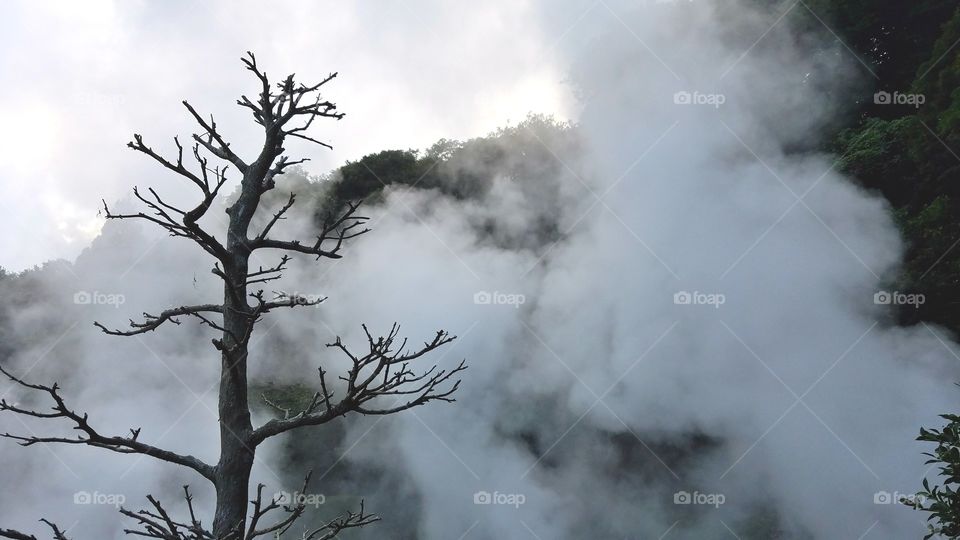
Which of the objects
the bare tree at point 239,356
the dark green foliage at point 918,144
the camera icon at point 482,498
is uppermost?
the dark green foliage at point 918,144

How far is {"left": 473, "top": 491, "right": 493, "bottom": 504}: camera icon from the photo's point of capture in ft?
36.0

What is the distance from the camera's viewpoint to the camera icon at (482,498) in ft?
36.0

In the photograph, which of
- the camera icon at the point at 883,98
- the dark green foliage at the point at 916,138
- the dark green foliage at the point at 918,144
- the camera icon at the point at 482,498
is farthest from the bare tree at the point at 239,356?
the camera icon at the point at 883,98

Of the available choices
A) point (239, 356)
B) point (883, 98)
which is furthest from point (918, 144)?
point (239, 356)

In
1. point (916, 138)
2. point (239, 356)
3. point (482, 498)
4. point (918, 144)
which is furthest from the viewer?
point (916, 138)

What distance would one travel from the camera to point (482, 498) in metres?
11.0

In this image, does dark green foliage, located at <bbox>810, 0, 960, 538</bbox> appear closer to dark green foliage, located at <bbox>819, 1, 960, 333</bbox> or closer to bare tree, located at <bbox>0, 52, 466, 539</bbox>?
dark green foliage, located at <bbox>819, 1, 960, 333</bbox>

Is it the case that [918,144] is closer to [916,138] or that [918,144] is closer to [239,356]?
[916,138]

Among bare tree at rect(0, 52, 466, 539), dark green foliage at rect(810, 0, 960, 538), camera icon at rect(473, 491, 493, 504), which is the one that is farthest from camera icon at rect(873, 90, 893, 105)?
bare tree at rect(0, 52, 466, 539)

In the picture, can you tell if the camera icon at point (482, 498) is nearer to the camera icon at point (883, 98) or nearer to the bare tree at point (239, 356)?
the bare tree at point (239, 356)

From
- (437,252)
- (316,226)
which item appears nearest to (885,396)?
(437,252)

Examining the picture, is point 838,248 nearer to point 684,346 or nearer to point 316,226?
point 684,346

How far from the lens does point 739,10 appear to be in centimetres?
1639

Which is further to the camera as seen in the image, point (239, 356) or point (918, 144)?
point (918, 144)
